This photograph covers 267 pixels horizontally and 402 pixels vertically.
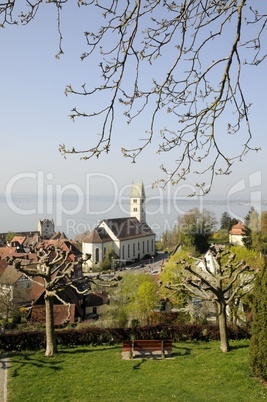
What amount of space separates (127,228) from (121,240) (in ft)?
20.1

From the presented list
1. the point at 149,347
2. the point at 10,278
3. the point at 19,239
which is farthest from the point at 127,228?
the point at 149,347

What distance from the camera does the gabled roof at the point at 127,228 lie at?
228 feet

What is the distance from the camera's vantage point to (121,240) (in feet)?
224

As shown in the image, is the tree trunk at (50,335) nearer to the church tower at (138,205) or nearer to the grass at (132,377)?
the grass at (132,377)

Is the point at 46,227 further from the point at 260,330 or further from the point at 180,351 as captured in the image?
the point at 260,330

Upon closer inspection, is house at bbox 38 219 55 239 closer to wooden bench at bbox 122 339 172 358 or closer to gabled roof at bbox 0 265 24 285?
gabled roof at bbox 0 265 24 285

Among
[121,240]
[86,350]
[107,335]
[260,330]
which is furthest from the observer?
[121,240]

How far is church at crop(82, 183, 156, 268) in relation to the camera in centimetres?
6438

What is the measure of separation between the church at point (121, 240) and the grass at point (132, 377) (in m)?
46.0

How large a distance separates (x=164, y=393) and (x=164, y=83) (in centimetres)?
847

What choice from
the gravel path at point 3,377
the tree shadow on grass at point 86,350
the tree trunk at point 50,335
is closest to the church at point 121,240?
the tree shadow on grass at point 86,350

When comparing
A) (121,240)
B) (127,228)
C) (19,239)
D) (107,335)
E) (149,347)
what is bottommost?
(107,335)

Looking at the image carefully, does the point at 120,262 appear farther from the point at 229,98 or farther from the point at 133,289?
the point at 229,98

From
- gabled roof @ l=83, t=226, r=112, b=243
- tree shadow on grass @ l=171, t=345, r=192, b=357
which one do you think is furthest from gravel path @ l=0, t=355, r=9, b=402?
gabled roof @ l=83, t=226, r=112, b=243
